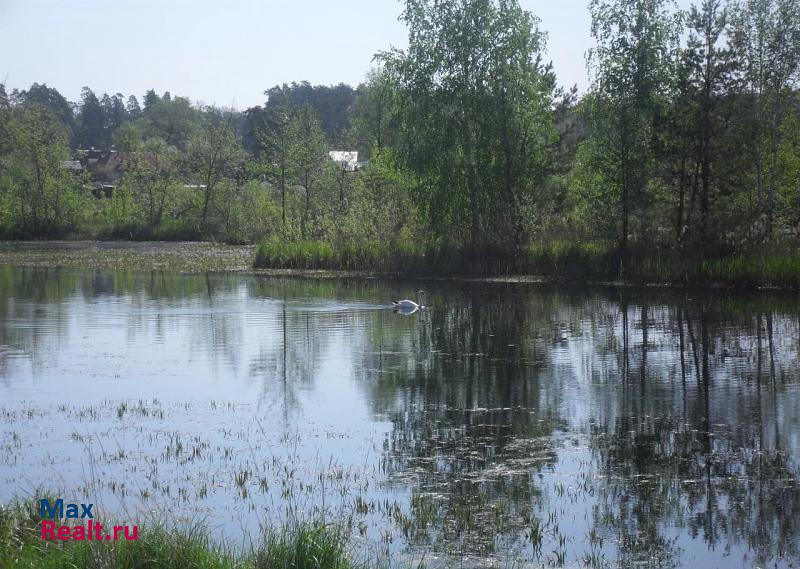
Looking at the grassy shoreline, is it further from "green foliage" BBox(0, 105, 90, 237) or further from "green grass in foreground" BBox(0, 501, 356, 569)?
"green grass in foreground" BBox(0, 501, 356, 569)

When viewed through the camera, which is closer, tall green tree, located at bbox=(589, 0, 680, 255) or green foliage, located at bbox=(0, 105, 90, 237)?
tall green tree, located at bbox=(589, 0, 680, 255)

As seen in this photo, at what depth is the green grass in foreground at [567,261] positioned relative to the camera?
30875mm

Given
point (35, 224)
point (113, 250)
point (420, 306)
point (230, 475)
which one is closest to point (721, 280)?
point (420, 306)

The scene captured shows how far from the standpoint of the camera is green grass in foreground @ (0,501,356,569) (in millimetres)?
6926

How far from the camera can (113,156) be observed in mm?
116188

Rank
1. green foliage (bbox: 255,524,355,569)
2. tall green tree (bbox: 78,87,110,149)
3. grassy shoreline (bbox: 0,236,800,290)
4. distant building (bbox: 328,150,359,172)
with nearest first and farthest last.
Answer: green foliage (bbox: 255,524,355,569) → grassy shoreline (bbox: 0,236,800,290) → distant building (bbox: 328,150,359,172) → tall green tree (bbox: 78,87,110,149)

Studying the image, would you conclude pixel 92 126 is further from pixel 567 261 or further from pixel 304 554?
pixel 304 554

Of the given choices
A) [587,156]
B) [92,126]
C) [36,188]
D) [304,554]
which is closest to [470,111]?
[587,156]

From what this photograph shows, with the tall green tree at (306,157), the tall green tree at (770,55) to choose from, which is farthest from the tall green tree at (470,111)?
the tall green tree at (306,157)

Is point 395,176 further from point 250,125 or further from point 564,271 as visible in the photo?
point 250,125

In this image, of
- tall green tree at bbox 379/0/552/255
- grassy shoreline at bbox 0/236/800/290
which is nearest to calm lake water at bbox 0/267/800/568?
A: grassy shoreline at bbox 0/236/800/290

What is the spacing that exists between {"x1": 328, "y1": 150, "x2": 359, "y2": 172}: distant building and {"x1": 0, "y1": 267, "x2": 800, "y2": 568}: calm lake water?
3939cm

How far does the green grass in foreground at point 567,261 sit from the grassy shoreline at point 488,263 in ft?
0.12

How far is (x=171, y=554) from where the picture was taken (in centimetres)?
700
